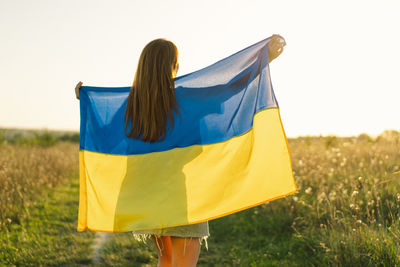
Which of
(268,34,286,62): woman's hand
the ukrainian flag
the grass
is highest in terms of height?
(268,34,286,62): woman's hand

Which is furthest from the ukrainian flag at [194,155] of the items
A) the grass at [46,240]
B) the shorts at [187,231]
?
the grass at [46,240]

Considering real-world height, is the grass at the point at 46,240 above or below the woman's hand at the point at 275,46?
below

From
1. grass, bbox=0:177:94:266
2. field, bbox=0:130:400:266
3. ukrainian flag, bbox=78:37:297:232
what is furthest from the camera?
grass, bbox=0:177:94:266

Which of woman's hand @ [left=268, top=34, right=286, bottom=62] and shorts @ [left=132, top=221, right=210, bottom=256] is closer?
shorts @ [left=132, top=221, right=210, bottom=256]

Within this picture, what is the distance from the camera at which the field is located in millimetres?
4273

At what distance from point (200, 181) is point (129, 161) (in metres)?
0.68

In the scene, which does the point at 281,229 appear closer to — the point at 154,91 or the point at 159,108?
the point at 159,108

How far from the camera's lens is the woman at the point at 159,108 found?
288 centimetres

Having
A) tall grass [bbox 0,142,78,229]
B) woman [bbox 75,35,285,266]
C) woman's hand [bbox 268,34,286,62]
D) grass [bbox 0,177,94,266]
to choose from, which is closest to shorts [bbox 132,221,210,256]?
woman [bbox 75,35,285,266]

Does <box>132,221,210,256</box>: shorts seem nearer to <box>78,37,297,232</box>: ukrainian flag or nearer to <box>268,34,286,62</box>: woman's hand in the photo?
<box>78,37,297,232</box>: ukrainian flag

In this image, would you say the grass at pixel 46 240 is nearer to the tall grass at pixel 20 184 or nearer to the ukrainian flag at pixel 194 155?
the tall grass at pixel 20 184

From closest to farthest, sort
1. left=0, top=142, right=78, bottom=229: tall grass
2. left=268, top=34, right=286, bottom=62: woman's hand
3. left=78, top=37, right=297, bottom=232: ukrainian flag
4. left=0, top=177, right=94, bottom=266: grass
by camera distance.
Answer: left=78, top=37, right=297, bottom=232: ukrainian flag → left=268, top=34, right=286, bottom=62: woman's hand → left=0, top=177, right=94, bottom=266: grass → left=0, top=142, right=78, bottom=229: tall grass

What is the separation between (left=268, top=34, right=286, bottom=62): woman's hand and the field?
6.16ft

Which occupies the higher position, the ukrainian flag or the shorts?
the ukrainian flag
